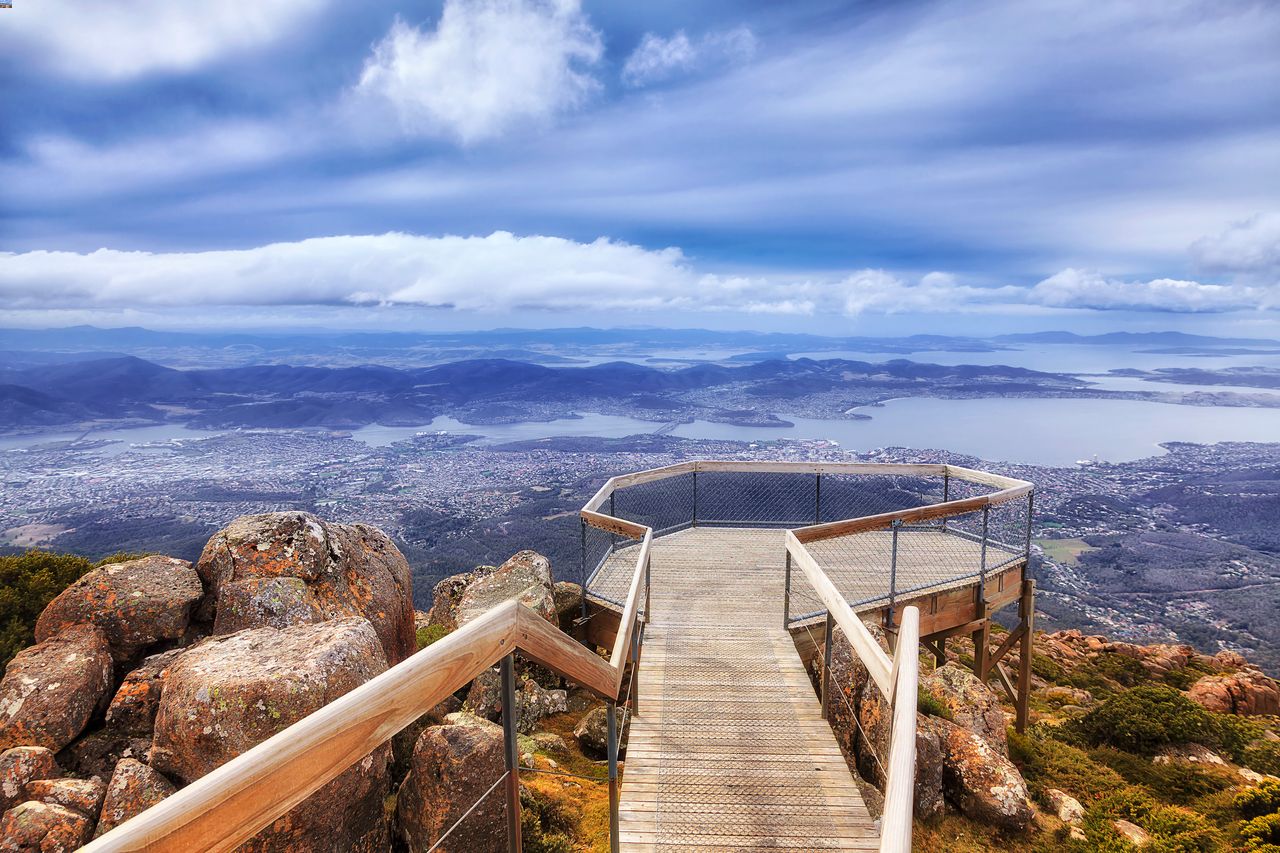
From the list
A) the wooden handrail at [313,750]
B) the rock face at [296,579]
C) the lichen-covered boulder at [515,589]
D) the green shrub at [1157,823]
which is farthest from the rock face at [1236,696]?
the wooden handrail at [313,750]

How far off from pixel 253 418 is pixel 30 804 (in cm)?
15303

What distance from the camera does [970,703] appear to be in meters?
7.48

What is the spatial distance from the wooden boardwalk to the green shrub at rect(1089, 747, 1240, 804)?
5241 millimetres

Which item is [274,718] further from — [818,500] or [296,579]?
[818,500]

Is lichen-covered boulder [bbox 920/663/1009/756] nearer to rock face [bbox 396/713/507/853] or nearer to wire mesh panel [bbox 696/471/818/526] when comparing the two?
wire mesh panel [bbox 696/471/818/526]

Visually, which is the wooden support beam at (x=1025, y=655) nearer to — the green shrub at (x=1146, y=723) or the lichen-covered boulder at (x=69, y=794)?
Result: the green shrub at (x=1146, y=723)

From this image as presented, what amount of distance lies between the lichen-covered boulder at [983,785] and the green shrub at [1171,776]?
3517 millimetres

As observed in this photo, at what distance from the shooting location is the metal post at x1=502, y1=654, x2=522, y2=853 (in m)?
2.31

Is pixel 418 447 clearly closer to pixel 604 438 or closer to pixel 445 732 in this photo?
pixel 604 438

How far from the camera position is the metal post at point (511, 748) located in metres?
2.31

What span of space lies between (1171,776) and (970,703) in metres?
3.23

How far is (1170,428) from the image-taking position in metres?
132

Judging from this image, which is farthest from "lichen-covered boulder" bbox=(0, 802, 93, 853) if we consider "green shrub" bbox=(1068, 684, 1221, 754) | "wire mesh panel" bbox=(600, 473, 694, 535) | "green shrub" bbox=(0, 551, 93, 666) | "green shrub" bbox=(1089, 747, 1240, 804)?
"green shrub" bbox=(1068, 684, 1221, 754)

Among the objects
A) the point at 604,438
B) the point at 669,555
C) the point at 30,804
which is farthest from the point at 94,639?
the point at 604,438
